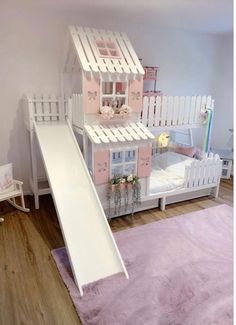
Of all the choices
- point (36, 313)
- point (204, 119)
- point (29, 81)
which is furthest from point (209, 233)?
point (29, 81)

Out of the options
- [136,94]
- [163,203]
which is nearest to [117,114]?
[136,94]

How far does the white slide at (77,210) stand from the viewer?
2.12 m

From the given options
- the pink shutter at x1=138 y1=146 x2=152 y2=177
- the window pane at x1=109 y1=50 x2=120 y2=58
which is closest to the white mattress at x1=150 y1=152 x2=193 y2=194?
the pink shutter at x1=138 y1=146 x2=152 y2=177

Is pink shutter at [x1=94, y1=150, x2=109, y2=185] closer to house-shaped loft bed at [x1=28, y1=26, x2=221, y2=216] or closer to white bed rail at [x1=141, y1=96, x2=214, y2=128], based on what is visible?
house-shaped loft bed at [x1=28, y1=26, x2=221, y2=216]

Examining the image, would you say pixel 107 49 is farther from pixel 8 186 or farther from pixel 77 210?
pixel 8 186

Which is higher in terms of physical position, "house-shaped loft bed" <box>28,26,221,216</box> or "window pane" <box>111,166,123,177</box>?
"house-shaped loft bed" <box>28,26,221,216</box>

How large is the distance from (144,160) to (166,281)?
1.35 m

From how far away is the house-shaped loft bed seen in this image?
2750mm

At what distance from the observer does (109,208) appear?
9.57 feet

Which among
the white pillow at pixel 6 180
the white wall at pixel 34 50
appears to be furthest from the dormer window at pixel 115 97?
the white pillow at pixel 6 180

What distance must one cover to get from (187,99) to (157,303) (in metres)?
2.55

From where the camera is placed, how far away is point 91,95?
9.04 feet

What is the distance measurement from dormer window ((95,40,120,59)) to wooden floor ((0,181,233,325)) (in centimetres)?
192

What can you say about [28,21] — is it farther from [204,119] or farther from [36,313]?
[36,313]
